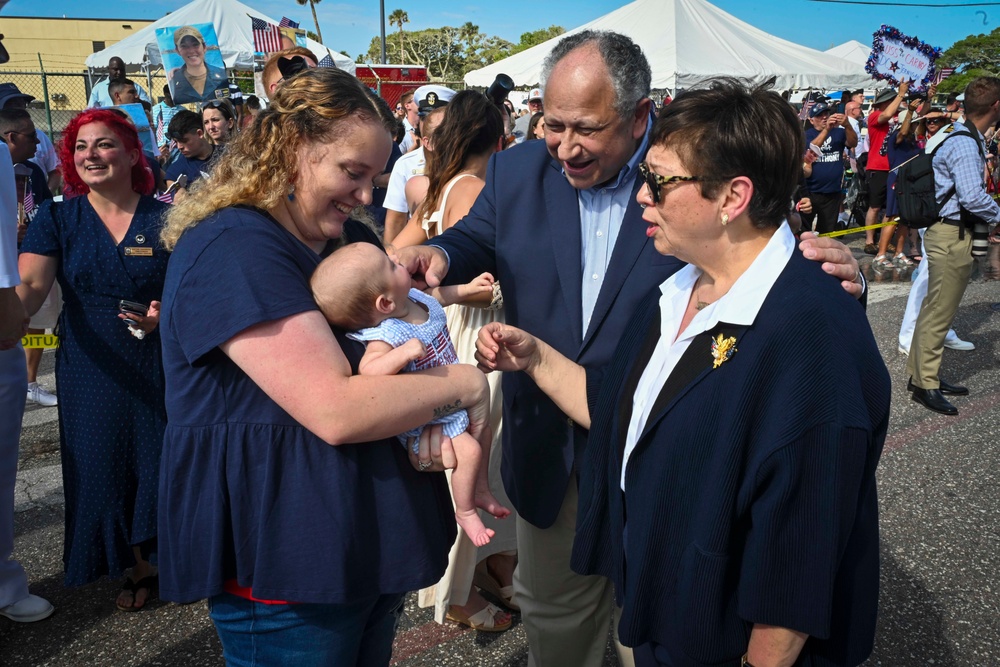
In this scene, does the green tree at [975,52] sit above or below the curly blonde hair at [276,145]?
above

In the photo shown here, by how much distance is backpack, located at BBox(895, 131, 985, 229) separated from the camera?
19.0ft

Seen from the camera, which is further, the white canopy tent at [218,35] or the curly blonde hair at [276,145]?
the white canopy tent at [218,35]

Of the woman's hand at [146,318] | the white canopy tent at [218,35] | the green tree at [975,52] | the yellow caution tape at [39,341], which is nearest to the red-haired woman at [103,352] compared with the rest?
the woman's hand at [146,318]

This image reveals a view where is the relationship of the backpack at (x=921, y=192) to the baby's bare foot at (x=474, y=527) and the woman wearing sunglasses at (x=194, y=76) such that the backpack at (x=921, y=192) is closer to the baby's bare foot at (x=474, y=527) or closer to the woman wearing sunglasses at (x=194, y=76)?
the baby's bare foot at (x=474, y=527)

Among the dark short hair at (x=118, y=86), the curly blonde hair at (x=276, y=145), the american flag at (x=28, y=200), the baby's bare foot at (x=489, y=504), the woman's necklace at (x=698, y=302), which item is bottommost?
the baby's bare foot at (x=489, y=504)

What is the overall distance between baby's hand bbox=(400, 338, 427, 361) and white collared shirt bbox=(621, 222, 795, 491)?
568mm

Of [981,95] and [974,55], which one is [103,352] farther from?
[974,55]

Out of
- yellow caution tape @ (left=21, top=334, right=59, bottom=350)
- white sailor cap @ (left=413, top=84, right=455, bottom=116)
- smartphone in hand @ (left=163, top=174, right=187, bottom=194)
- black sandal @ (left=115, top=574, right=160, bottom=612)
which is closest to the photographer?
black sandal @ (left=115, top=574, right=160, bottom=612)

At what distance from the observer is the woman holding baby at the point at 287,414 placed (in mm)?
1497

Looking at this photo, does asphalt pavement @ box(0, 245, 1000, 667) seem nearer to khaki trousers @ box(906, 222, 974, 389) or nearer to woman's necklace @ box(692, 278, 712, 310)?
khaki trousers @ box(906, 222, 974, 389)

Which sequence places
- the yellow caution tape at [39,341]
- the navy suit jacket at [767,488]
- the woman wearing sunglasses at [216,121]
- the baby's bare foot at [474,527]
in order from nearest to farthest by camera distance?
the navy suit jacket at [767,488]
the baby's bare foot at [474,527]
the yellow caution tape at [39,341]
the woman wearing sunglasses at [216,121]

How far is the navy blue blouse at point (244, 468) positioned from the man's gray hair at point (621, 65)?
53.5 inches

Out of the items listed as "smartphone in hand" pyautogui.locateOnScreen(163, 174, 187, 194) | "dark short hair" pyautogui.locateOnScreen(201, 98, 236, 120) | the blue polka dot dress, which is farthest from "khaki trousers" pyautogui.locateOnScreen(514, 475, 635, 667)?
"dark short hair" pyautogui.locateOnScreen(201, 98, 236, 120)

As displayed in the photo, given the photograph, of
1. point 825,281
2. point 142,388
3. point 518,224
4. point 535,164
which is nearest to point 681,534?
point 825,281
